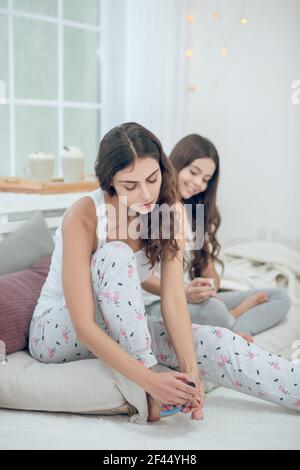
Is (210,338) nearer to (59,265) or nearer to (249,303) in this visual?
(59,265)

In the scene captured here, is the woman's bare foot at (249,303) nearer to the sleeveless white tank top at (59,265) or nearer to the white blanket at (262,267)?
the white blanket at (262,267)

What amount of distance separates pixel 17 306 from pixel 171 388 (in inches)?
21.7

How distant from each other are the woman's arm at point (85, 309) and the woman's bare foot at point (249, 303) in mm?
810

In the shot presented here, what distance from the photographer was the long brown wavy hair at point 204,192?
221 cm

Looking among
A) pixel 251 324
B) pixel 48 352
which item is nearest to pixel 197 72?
pixel 251 324

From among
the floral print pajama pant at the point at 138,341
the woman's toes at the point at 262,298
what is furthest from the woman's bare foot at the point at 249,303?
the floral print pajama pant at the point at 138,341

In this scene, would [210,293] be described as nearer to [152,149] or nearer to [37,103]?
[152,149]

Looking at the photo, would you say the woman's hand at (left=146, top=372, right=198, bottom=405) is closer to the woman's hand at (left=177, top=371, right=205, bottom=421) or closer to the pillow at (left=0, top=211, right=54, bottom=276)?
the woman's hand at (left=177, top=371, right=205, bottom=421)

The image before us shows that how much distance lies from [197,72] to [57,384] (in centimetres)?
220

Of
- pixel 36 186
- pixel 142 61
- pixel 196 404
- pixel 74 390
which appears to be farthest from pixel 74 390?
pixel 142 61

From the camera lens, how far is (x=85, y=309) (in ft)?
5.04

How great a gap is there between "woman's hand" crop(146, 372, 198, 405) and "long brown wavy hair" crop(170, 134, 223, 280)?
2.71ft

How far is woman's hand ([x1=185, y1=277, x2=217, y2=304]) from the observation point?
6.62ft

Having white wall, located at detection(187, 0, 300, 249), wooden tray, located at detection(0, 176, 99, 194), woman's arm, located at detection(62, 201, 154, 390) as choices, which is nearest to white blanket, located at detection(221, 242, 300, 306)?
white wall, located at detection(187, 0, 300, 249)
